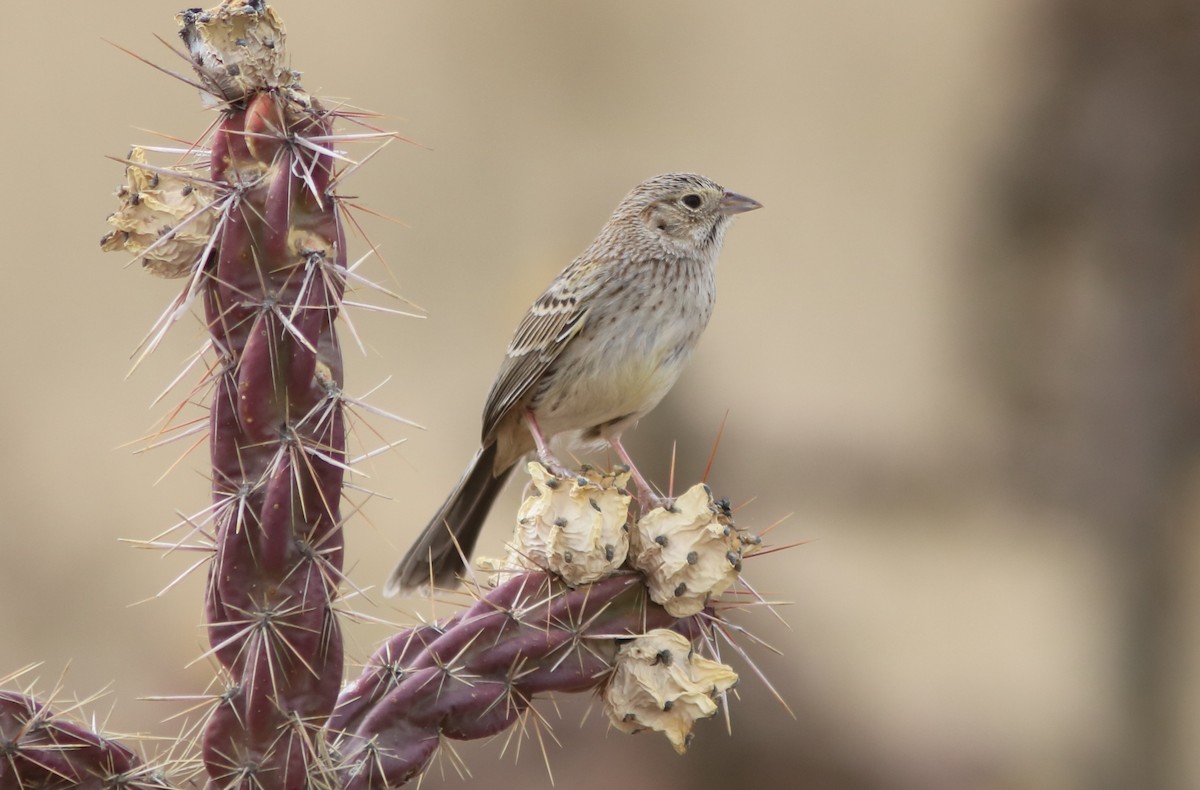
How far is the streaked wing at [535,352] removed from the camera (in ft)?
13.0

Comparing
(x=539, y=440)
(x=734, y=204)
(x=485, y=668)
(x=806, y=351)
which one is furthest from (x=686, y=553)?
(x=806, y=351)

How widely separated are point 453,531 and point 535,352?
2.00 ft

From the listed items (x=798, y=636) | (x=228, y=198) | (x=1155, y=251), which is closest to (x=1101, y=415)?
(x=1155, y=251)

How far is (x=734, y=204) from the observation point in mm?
4266

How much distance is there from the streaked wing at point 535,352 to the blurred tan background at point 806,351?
242 centimetres

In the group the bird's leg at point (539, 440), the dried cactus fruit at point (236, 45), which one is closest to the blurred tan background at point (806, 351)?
the bird's leg at point (539, 440)

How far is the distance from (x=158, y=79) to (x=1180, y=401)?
850 centimetres

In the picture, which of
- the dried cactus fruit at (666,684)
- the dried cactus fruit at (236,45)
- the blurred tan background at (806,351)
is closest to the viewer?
the dried cactus fruit at (236,45)

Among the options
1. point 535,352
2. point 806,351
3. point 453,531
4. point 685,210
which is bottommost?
point 806,351

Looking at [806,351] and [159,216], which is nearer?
[159,216]

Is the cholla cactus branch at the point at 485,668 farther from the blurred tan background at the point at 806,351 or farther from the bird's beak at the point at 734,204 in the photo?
the blurred tan background at the point at 806,351

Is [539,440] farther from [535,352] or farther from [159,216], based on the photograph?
[159,216]

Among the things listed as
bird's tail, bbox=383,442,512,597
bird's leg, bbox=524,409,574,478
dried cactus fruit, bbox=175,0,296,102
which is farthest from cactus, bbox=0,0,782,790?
bird's leg, bbox=524,409,574,478

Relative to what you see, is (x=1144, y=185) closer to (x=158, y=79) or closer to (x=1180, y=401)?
(x=1180, y=401)
